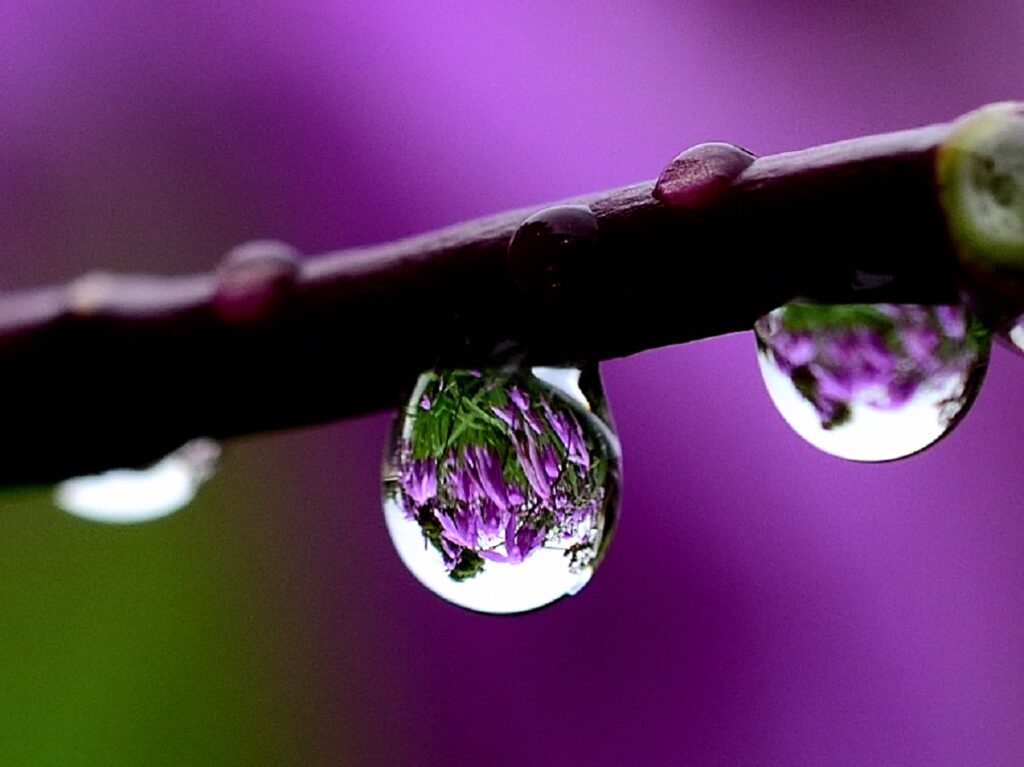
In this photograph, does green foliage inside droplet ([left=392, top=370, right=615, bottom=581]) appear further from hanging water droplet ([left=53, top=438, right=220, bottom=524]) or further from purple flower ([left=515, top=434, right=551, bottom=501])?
hanging water droplet ([left=53, top=438, right=220, bottom=524])

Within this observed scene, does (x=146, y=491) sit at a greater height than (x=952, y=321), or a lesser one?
greater

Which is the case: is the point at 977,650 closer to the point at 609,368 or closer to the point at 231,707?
the point at 609,368

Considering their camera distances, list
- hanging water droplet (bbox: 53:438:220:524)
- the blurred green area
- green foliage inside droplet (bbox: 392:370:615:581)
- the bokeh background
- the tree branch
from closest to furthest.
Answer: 1. the tree branch
2. green foliage inside droplet (bbox: 392:370:615:581)
3. hanging water droplet (bbox: 53:438:220:524)
4. the bokeh background
5. the blurred green area

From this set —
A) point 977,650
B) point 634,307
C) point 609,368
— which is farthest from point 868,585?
point 634,307

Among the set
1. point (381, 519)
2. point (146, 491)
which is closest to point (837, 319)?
point (146, 491)

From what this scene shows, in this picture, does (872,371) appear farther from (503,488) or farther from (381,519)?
(381,519)

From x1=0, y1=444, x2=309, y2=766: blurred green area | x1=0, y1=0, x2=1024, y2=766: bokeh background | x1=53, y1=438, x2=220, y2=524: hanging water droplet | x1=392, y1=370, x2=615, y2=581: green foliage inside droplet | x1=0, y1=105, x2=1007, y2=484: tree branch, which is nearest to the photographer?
x1=0, y1=105, x2=1007, y2=484: tree branch

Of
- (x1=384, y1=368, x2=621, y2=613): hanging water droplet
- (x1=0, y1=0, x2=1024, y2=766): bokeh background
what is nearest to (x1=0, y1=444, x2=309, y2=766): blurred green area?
(x1=0, y1=0, x2=1024, y2=766): bokeh background
